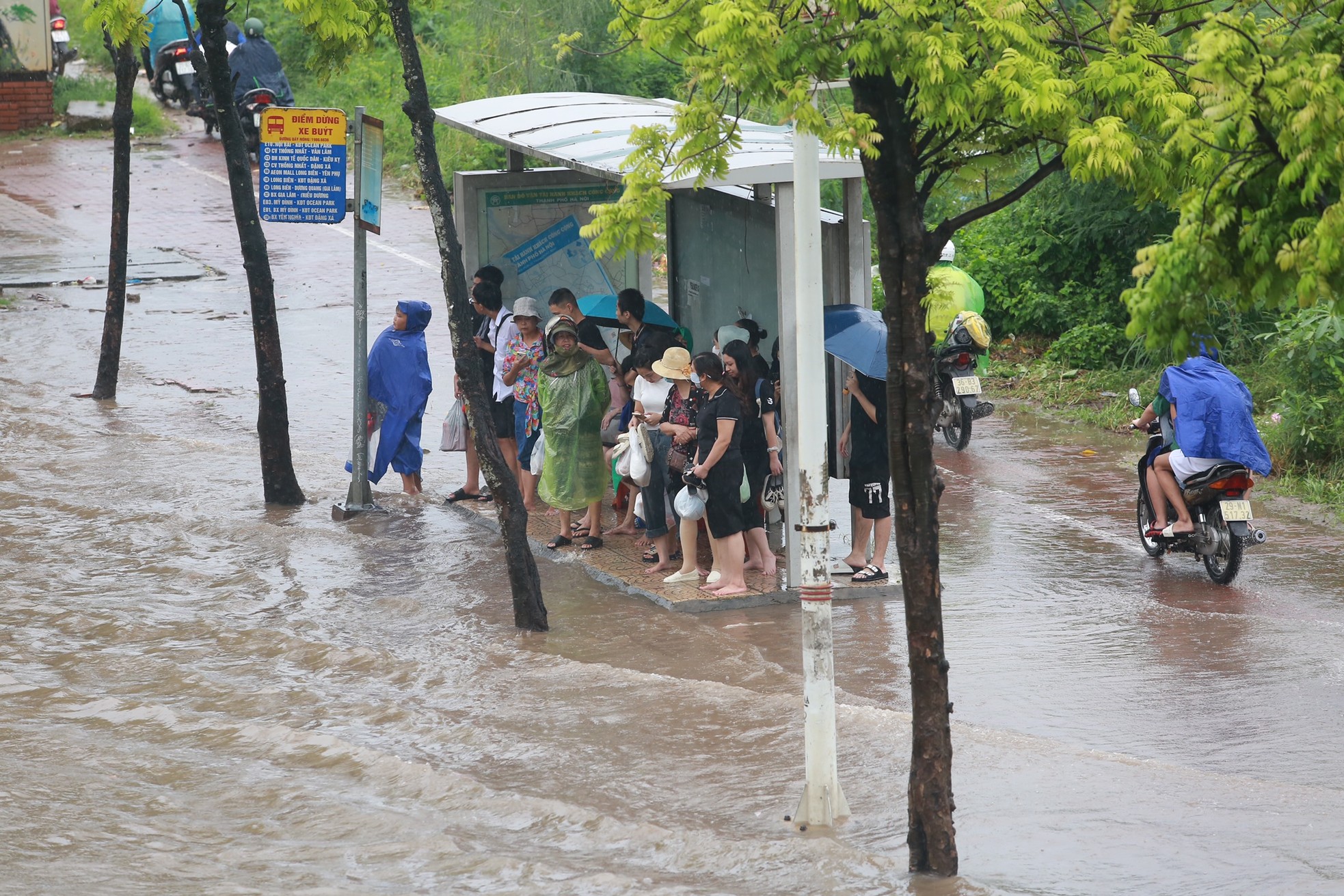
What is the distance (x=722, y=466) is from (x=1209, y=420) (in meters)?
3.03

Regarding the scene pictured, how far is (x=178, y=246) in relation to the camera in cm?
2120

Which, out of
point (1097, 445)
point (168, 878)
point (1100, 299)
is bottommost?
point (168, 878)

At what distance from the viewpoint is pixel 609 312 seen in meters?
11.2

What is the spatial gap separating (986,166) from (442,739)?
3.62 metres

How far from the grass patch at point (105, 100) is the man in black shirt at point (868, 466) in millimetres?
21753

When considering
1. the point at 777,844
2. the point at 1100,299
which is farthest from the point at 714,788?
the point at 1100,299

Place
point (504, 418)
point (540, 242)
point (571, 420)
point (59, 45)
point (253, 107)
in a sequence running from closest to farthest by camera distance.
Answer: point (571, 420) → point (504, 418) → point (540, 242) → point (253, 107) → point (59, 45)

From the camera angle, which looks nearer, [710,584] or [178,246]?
[710,584]

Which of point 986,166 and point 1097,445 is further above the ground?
point 986,166

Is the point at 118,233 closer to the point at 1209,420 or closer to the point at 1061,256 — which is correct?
the point at 1061,256

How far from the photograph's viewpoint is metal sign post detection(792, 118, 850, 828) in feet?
19.8

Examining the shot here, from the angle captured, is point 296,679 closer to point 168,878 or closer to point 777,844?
point 168,878

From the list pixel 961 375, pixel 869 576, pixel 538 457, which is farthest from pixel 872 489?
pixel 961 375

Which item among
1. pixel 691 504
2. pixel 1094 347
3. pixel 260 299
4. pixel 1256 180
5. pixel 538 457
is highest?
pixel 1256 180
